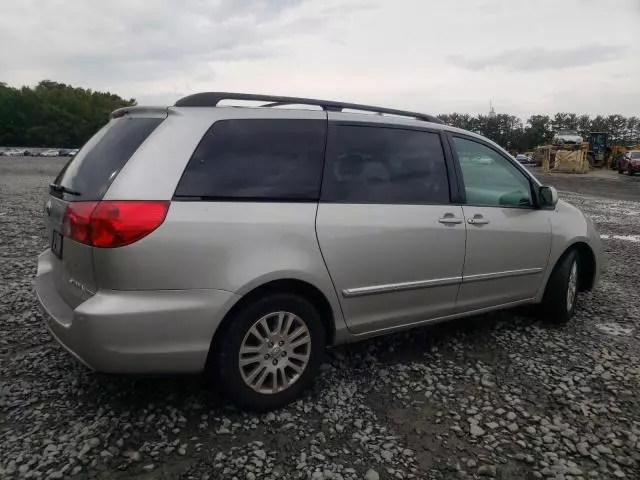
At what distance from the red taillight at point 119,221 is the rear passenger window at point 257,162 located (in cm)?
16

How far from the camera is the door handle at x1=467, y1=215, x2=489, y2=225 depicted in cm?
372

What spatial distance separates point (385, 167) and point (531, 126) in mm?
88811

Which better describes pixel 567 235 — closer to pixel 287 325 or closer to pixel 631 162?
pixel 287 325

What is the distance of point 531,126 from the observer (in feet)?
275

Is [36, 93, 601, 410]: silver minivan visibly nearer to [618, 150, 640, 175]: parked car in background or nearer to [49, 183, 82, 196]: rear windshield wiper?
[49, 183, 82, 196]: rear windshield wiper

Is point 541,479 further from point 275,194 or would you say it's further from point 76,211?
point 76,211

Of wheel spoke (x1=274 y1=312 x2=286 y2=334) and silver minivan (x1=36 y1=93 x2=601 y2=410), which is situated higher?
silver minivan (x1=36 y1=93 x2=601 y2=410)

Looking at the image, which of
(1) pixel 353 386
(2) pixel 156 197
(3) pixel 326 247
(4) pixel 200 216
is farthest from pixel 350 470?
(2) pixel 156 197

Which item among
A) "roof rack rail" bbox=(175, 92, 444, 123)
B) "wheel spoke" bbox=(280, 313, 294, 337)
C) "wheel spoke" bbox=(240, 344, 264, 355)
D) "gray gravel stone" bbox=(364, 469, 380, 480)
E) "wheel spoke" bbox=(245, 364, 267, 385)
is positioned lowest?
"gray gravel stone" bbox=(364, 469, 380, 480)

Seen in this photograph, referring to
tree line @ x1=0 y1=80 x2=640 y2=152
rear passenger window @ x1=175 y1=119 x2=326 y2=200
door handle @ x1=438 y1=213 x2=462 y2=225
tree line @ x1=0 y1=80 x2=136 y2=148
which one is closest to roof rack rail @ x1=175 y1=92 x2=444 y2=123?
rear passenger window @ x1=175 y1=119 x2=326 y2=200

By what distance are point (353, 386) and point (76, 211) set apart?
1924 mm

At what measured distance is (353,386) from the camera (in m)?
3.33

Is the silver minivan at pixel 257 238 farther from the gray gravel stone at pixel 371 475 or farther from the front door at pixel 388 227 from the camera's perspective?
the gray gravel stone at pixel 371 475

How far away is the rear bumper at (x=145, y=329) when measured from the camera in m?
2.50
